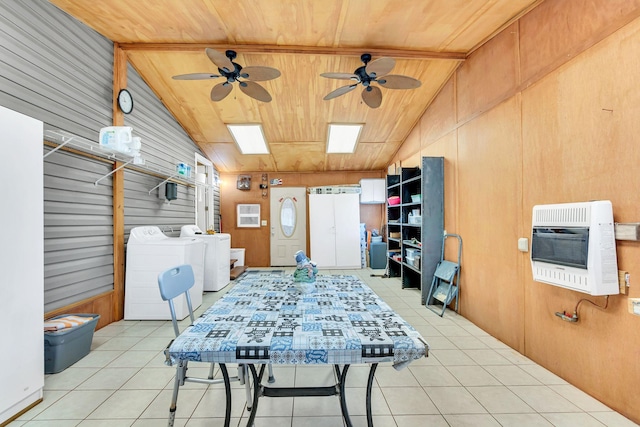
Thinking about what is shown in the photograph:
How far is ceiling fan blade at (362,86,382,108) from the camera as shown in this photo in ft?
11.3

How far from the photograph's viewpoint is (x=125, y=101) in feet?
11.6

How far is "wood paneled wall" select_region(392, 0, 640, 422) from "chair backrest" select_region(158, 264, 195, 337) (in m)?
A: 2.73

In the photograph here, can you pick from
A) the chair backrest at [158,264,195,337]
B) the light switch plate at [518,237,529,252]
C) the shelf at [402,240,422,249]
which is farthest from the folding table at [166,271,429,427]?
the shelf at [402,240,422,249]

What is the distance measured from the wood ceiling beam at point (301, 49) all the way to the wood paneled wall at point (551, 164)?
48cm

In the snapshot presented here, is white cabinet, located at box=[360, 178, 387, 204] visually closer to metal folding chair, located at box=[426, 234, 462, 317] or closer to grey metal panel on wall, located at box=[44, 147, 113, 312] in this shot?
metal folding chair, located at box=[426, 234, 462, 317]

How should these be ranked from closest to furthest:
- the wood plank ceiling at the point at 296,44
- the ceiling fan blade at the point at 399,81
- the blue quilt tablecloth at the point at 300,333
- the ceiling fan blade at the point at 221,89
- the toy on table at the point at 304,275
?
the blue quilt tablecloth at the point at 300,333, the toy on table at the point at 304,275, the wood plank ceiling at the point at 296,44, the ceiling fan blade at the point at 399,81, the ceiling fan blade at the point at 221,89

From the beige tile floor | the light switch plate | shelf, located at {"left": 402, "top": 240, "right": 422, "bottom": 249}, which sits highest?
the light switch plate

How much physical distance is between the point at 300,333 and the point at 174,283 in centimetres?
108

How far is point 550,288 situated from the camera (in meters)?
2.33

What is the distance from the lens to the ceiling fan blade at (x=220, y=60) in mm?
2722

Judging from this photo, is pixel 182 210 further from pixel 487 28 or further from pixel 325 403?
pixel 487 28

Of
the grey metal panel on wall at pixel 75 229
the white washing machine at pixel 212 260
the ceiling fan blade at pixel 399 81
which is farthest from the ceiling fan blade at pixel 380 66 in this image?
the white washing machine at pixel 212 260

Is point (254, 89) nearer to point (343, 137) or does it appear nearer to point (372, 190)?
point (343, 137)

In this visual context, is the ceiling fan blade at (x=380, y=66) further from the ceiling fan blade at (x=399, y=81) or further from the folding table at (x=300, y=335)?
the folding table at (x=300, y=335)
